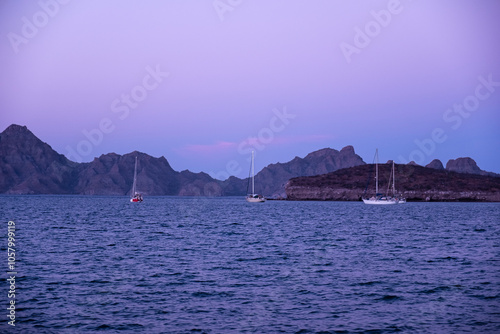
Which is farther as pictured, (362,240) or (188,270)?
(362,240)

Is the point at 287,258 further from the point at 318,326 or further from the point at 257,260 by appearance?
the point at 318,326

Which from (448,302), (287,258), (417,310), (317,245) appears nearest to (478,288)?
(448,302)

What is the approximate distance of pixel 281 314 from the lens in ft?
74.4

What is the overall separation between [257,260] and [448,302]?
670 inches

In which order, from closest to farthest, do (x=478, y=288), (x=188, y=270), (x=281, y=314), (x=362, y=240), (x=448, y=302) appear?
(x=281, y=314) < (x=448, y=302) < (x=478, y=288) < (x=188, y=270) < (x=362, y=240)

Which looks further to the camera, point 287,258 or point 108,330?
point 287,258

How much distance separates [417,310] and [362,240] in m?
32.7

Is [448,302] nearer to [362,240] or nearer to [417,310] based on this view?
[417,310]

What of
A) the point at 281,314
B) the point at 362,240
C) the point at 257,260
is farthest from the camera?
the point at 362,240

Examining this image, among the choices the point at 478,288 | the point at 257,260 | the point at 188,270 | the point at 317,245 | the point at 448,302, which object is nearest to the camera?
the point at 448,302

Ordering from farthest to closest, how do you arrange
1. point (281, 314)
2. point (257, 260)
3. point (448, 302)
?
point (257, 260) → point (448, 302) → point (281, 314)

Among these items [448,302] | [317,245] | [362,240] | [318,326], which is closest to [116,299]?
[318,326]

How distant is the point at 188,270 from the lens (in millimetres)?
34125

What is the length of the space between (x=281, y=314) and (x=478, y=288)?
1275cm
